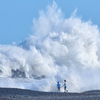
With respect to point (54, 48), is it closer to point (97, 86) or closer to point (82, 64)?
point (82, 64)

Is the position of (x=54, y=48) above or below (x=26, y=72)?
above

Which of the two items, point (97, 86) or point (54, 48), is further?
point (54, 48)

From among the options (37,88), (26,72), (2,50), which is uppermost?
(2,50)

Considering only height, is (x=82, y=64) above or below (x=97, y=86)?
above

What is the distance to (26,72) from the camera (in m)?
41.5

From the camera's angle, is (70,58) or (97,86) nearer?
(97,86)

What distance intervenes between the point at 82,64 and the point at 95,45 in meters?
5.75

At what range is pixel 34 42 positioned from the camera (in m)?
47.0

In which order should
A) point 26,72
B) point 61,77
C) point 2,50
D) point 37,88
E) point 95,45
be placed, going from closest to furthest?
point 37,88, point 61,77, point 26,72, point 2,50, point 95,45

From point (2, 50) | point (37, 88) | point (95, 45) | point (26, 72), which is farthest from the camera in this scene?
point (95, 45)

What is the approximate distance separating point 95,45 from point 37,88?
22353 mm

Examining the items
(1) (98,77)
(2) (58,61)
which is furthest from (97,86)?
(2) (58,61)

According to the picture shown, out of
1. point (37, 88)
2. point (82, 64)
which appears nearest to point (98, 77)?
point (37, 88)

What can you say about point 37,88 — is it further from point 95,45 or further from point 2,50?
point 95,45
